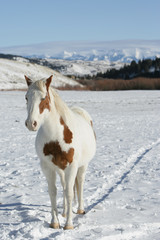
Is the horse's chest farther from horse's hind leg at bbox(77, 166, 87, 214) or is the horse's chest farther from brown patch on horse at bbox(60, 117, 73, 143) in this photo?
horse's hind leg at bbox(77, 166, 87, 214)

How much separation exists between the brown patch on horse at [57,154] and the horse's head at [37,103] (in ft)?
1.30

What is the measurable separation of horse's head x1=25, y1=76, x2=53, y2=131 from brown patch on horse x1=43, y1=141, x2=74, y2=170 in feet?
1.30

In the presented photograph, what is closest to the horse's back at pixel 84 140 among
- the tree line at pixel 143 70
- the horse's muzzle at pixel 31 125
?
the horse's muzzle at pixel 31 125

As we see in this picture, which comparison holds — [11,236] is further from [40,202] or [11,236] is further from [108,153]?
[108,153]

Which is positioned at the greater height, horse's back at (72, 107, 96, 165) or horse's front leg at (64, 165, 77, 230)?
horse's back at (72, 107, 96, 165)

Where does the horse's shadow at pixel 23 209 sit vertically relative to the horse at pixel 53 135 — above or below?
below

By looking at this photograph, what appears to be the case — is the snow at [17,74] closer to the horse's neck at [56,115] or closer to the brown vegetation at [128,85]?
the brown vegetation at [128,85]

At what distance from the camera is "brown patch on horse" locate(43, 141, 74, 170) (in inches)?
164

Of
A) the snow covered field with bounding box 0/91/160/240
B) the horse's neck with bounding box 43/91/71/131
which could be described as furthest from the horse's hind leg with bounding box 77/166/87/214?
the horse's neck with bounding box 43/91/71/131

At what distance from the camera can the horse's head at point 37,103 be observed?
380 centimetres

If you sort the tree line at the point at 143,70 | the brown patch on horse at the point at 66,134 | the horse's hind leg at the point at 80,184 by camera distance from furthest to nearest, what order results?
the tree line at the point at 143,70
the horse's hind leg at the point at 80,184
the brown patch on horse at the point at 66,134

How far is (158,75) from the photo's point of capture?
9519 cm

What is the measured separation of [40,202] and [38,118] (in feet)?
7.61

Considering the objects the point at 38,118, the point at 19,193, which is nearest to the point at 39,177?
the point at 19,193
